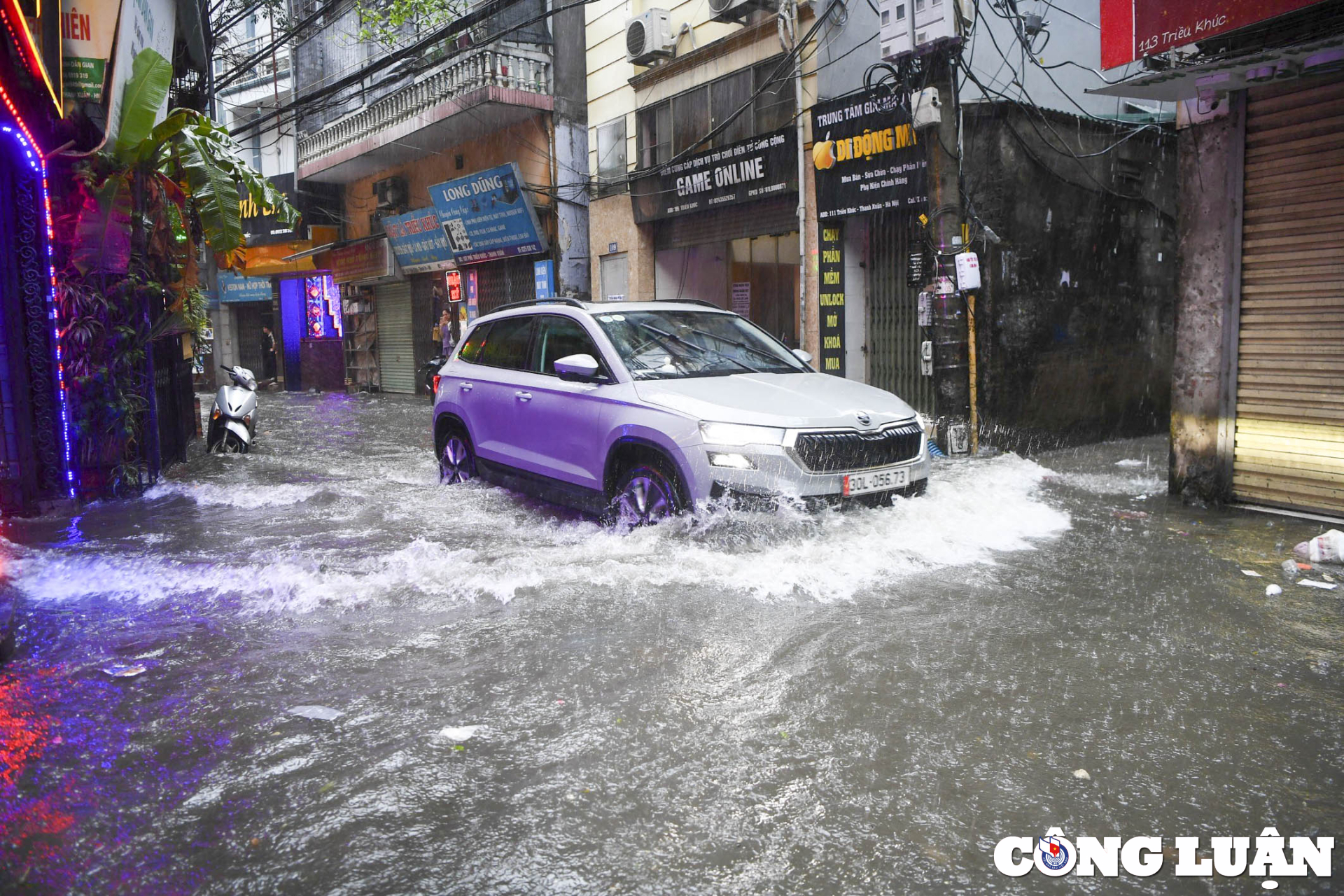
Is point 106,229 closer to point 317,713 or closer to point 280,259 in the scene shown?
point 317,713

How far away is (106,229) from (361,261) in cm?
1799

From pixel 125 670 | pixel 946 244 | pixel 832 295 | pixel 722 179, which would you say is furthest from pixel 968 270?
pixel 125 670

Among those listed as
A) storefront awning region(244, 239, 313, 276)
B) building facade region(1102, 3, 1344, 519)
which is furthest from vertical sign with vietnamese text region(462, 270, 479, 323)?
building facade region(1102, 3, 1344, 519)

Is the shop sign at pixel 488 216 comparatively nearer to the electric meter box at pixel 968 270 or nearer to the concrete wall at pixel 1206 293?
the electric meter box at pixel 968 270

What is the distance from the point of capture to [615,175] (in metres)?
17.9

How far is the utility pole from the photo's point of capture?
360 inches

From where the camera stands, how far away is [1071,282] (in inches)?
444

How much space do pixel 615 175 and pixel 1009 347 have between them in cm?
965

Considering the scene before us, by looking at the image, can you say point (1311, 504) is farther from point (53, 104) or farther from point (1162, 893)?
point (53, 104)

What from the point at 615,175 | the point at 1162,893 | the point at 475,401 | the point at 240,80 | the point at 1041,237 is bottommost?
the point at 1162,893

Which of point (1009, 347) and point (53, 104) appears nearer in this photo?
point (53, 104)

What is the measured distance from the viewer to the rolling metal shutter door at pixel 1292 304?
22.2 feet

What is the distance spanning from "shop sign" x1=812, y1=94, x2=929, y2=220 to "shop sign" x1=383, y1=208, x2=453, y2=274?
12.2m

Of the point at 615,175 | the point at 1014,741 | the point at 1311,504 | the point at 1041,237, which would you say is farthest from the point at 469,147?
the point at 1014,741
